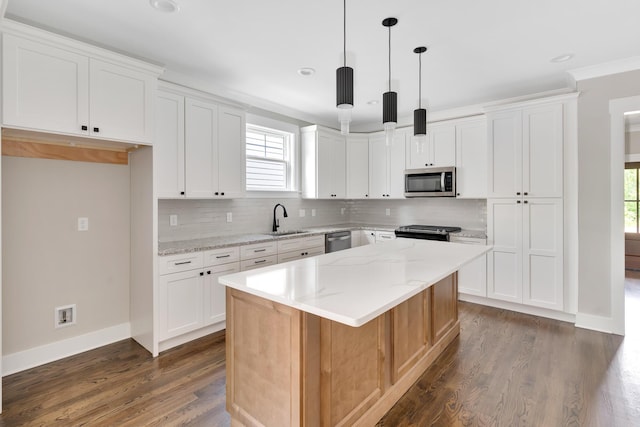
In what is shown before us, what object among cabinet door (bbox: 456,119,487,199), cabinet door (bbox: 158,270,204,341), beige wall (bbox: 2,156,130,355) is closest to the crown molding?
cabinet door (bbox: 456,119,487,199)

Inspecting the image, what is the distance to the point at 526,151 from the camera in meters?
3.66

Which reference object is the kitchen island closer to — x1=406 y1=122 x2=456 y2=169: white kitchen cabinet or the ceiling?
the ceiling

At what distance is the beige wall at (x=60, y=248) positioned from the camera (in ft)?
8.18

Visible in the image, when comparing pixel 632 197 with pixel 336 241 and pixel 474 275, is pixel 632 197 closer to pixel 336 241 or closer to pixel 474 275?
pixel 474 275

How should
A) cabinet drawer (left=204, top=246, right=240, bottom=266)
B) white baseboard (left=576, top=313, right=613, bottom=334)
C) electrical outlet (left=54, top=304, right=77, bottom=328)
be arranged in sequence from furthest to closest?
1. white baseboard (left=576, top=313, right=613, bottom=334)
2. cabinet drawer (left=204, top=246, right=240, bottom=266)
3. electrical outlet (left=54, top=304, right=77, bottom=328)

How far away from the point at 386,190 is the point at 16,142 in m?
4.26

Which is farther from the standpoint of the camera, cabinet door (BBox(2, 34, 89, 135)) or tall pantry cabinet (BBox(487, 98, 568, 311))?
tall pantry cabinet (BBox(487, 98, 568, 311))

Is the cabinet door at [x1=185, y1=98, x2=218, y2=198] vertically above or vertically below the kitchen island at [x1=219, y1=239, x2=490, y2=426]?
above

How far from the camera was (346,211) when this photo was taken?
5.79 m

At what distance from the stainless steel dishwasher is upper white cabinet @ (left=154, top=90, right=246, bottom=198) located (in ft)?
4.53

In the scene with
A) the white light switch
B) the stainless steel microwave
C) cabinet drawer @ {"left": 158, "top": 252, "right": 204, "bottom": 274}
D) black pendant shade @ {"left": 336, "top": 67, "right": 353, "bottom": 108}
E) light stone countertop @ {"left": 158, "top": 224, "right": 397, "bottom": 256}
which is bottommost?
cabinet drawer @ {"left": 158, "top": 252, "right": 204, "bottom": 274}

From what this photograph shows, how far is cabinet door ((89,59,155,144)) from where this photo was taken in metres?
2.43

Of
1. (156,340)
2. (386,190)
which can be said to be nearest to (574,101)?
(386,190)

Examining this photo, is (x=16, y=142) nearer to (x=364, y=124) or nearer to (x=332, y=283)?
(x=332, y=283)
